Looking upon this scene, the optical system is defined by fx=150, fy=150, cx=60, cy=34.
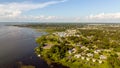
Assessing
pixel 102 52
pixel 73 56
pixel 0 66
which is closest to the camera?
pixel 0 66

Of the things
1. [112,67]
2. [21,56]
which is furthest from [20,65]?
[112,67]

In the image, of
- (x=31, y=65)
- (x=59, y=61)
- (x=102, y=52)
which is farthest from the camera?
(x=102, y=52)

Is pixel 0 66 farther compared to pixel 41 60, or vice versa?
pixel 41 60

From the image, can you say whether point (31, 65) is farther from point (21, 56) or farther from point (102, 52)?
point (102, 52)

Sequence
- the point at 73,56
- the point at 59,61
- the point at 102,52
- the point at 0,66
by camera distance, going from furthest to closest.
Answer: the point at 102,52 → the point at 73,56 → the point at 59,61 → the point at 0,66

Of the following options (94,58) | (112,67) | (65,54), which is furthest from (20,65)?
(112,67)

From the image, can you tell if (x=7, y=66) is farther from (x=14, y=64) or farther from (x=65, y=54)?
(x=65, y=54)

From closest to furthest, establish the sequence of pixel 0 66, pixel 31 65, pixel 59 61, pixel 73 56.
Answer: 1. pixel 0 66
2. pixel 31 65
3. pixel 59 61
4. pixel 73 56

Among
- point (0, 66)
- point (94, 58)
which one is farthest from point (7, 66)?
point (94, 58)

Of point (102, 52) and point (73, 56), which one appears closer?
point (73, 56)
